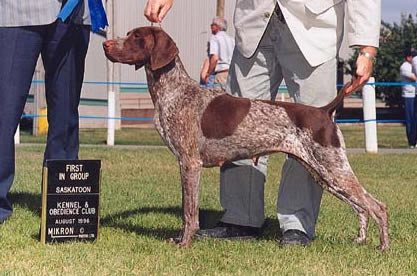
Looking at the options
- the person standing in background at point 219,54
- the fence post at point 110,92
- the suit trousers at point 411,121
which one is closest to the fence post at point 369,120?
the suit trousers at point 411,121

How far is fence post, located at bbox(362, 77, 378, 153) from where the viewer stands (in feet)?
44.2

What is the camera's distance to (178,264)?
477 centimetres

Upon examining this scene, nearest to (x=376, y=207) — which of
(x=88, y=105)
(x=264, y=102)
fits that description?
(x=264, y=102)

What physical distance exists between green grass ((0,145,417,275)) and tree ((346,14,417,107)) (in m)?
16.4

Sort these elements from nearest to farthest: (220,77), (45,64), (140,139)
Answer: (45,64) → (220,77) → (140,139)

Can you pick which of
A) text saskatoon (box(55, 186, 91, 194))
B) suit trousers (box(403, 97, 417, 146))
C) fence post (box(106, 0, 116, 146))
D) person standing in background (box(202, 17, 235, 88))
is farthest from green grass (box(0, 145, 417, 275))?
suit trousers (box(403, 97, 417, 146))

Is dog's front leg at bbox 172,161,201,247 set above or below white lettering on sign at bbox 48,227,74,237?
above

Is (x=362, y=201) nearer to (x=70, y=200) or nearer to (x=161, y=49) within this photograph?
(x=161, y=49)

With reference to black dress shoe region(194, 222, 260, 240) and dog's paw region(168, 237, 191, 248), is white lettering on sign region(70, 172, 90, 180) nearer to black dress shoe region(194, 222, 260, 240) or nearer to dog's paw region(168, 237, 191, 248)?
dog's paw region(168, 237, 191, 248)

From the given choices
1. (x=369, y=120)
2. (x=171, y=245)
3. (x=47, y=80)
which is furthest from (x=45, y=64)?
(x=369, y=120)

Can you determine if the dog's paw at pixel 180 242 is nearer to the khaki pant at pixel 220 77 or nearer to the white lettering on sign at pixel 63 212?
the white lettering on sign at pixel 63 212

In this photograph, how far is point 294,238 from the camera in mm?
5422

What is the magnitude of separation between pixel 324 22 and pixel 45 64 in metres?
2.00

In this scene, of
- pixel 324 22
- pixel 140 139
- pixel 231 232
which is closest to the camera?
pixel 324 22
